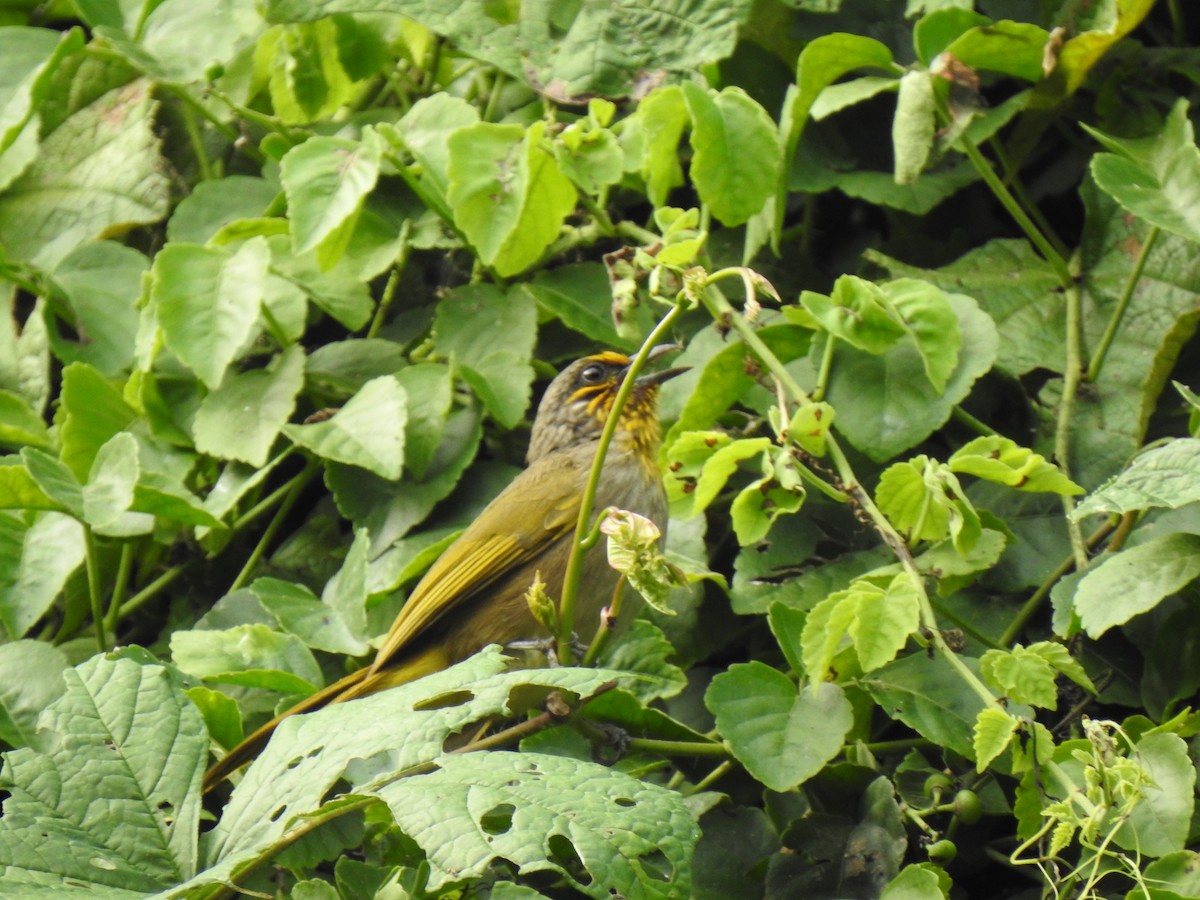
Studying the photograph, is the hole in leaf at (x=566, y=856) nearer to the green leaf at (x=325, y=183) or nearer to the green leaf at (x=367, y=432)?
the green leaf at (x=367, y=432)

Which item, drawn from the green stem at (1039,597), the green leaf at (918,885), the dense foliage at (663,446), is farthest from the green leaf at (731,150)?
the green leaf at (918,885)

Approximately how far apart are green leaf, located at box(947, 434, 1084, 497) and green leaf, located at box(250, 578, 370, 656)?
1.37 meters

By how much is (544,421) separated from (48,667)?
136 centimetres

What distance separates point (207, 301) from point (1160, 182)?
217 cm

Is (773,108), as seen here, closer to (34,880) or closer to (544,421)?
(544,421)

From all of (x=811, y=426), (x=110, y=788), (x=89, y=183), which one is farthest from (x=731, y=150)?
(x=89, y=183)

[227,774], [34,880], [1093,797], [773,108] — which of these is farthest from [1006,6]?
[34,880]

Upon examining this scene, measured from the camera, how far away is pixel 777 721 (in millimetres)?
2514

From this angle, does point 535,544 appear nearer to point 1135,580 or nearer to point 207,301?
point 207,301

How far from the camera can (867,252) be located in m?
3.18

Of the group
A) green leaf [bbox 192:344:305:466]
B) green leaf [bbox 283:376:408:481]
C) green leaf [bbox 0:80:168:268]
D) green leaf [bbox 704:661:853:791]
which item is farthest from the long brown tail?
green leaf [bbox 0:80:168:268]

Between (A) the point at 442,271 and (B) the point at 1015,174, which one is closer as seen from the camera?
(B) the point at 1015,174

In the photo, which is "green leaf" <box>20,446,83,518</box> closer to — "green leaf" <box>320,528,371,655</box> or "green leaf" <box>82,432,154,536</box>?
"green leaf" <box>82,432,154,536</box>

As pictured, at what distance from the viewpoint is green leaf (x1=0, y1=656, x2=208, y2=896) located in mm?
2027
